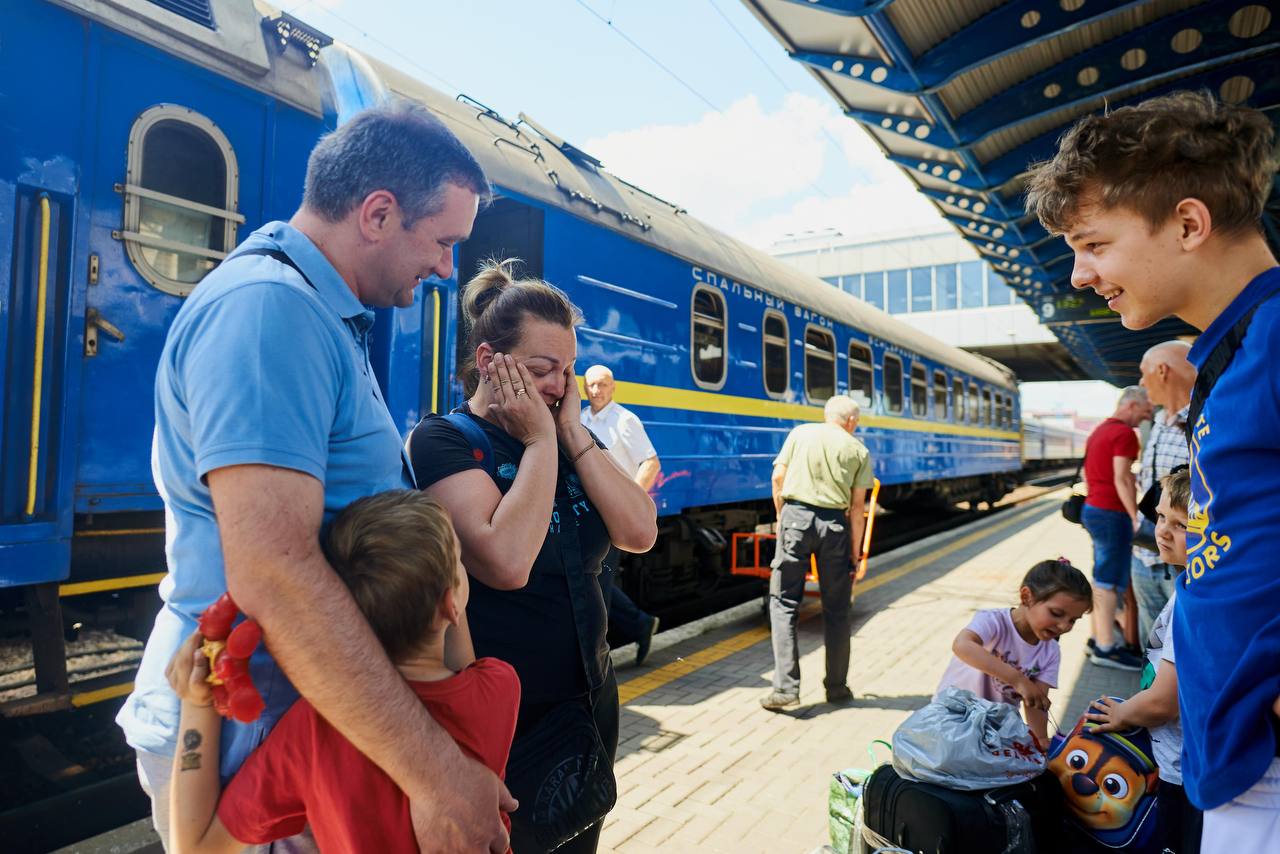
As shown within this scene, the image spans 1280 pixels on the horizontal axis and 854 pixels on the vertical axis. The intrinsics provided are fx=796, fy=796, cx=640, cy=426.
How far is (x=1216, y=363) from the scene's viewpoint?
1352 mm

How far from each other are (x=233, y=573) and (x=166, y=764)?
1.36 feet

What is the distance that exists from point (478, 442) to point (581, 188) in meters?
4.30

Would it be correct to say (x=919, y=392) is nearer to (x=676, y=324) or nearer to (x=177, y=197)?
(x=676, y=324)

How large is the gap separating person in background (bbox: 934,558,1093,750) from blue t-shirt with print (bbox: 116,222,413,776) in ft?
8.38

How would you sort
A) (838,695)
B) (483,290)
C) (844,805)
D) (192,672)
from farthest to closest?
(838,695) → (844,805) → (483,290) → (192,672)

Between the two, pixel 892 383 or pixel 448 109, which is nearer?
pixel 448 109

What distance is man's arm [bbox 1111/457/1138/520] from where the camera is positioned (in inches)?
202

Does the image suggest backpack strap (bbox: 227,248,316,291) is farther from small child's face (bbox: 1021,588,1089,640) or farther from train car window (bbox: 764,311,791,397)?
train car window (bbox: 764,311,791,397)

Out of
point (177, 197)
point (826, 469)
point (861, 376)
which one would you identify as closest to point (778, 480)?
point (826, 469)

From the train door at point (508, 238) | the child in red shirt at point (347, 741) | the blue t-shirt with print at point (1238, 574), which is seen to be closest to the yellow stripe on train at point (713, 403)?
the train door at point (508, 238)

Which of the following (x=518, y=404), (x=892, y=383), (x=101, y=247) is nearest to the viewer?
(x=518, y=404)

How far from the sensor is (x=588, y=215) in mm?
5578

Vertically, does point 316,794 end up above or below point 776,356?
below

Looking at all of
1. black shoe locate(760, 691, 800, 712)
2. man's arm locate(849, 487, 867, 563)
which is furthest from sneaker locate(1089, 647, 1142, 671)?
black shoe locate(760, 691, 800, 712)
